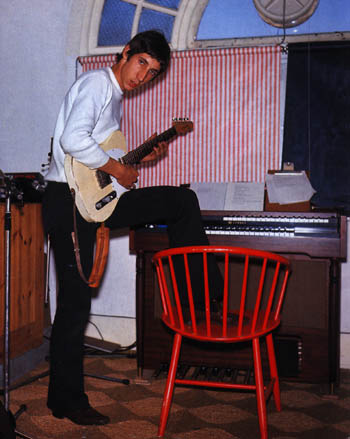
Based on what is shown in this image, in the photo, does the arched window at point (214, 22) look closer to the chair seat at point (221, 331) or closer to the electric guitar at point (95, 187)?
the electric guitar at point (95, 187)

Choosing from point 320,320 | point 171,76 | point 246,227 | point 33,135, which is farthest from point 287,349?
point 33,135

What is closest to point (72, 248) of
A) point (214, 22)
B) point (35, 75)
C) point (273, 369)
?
point (273, 369)

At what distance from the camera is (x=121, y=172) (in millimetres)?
2387

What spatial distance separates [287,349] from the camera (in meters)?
2.90

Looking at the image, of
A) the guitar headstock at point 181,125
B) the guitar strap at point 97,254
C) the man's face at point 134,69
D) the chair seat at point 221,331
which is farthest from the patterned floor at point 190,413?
the man's face at point 134,69

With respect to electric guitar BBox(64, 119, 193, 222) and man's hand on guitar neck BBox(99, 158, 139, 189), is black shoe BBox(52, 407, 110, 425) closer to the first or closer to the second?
electric guitar BBox(64, 119, 193, 222)

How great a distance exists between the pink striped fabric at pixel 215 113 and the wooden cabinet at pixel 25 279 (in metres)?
0.98

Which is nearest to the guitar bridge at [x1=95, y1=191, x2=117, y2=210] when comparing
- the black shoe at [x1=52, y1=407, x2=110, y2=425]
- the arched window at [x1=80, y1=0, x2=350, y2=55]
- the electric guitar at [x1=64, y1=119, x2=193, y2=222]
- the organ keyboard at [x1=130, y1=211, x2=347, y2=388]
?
the electric guitar at [x1=64, y1=119, x2=193, y2=222]

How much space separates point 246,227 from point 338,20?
1.83m

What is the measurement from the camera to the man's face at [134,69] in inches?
94.5

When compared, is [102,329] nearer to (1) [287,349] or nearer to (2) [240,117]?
(1) [287,349]

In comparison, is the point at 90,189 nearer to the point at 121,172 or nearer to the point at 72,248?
the point at 121,172

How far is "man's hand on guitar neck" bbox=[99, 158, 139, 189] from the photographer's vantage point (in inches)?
91.8

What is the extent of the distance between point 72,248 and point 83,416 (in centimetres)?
80
